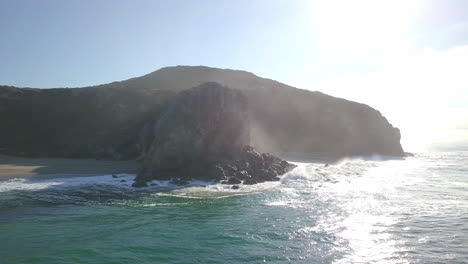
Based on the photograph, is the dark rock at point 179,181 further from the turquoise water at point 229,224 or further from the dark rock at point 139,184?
the dark rock at point 139,184

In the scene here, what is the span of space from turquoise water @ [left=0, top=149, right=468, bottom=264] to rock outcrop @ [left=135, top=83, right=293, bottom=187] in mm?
4846

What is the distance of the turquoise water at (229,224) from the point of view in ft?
48.7

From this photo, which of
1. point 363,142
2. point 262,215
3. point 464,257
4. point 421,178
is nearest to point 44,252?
point 262,215

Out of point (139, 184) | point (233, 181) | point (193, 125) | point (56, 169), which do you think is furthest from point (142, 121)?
point (233, 181)

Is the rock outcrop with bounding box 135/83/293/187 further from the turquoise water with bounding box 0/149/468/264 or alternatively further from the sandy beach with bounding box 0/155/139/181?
the sandy beach with bounding box 0/155/139/181

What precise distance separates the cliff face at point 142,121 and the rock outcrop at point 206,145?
15.5m

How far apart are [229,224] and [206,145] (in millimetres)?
22064

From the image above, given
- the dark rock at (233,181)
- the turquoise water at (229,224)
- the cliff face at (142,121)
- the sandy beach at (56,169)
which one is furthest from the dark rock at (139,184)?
the cliff face at (142,121)

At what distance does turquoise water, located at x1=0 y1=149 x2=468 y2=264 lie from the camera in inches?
585

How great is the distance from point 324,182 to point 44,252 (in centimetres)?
2937

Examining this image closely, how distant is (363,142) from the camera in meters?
85.4

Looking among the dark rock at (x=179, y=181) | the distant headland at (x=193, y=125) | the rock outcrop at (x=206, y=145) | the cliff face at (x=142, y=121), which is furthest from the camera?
the cliff face at (x=142, y=121)

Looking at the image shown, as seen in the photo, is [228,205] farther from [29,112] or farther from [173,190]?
[29,112]

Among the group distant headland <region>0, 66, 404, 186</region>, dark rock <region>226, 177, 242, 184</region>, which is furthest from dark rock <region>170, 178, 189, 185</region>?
dark rock <region>226, 177, 242, 184</region>
